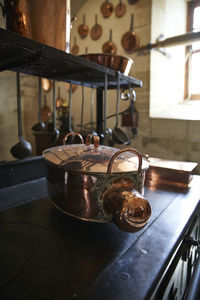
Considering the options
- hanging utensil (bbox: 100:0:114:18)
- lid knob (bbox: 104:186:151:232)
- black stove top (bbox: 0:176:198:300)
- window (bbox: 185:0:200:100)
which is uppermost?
hanging utensil (bbox: 100:0:114:18)

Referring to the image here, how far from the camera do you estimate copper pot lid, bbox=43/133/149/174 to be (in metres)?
0.57

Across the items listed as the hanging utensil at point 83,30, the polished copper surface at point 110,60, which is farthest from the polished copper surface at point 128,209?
the hanging utensil at point 83,30

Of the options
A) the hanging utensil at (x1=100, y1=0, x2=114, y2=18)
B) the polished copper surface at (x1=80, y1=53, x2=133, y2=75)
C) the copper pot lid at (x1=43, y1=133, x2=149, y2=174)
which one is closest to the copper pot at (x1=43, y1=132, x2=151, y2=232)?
the copper pot lid at (x1=43, y1=133, x2=149, y2=174)

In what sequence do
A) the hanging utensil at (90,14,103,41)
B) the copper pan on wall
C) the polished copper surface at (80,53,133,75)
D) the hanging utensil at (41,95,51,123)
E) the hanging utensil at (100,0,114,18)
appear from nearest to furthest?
the copper pan on wall
the polished copper surface at (80,53,133,75)
the hanging utensil at (100,0,114,18)
the hanging utensil at (90,14,103,41)
the hanging utensil at (41,95,51,123)

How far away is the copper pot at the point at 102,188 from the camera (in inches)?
20.0

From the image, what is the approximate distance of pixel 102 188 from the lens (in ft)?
1.82

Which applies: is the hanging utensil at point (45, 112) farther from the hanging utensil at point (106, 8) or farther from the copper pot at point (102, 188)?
the copper pot at point (102, 188)

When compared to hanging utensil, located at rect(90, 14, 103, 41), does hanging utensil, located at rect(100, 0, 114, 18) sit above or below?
above

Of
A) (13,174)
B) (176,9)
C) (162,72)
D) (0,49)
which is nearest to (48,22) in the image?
(0,49)

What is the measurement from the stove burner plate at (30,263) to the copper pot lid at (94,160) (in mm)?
205

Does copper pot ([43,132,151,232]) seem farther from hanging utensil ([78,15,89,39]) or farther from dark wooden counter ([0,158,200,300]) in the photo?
hanging utensil ([78,15,89,39])

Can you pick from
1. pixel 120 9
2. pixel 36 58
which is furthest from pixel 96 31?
pixel 36 58

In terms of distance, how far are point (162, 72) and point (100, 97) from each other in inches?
40.6

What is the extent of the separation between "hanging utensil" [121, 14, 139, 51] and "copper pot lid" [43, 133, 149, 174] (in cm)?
180
